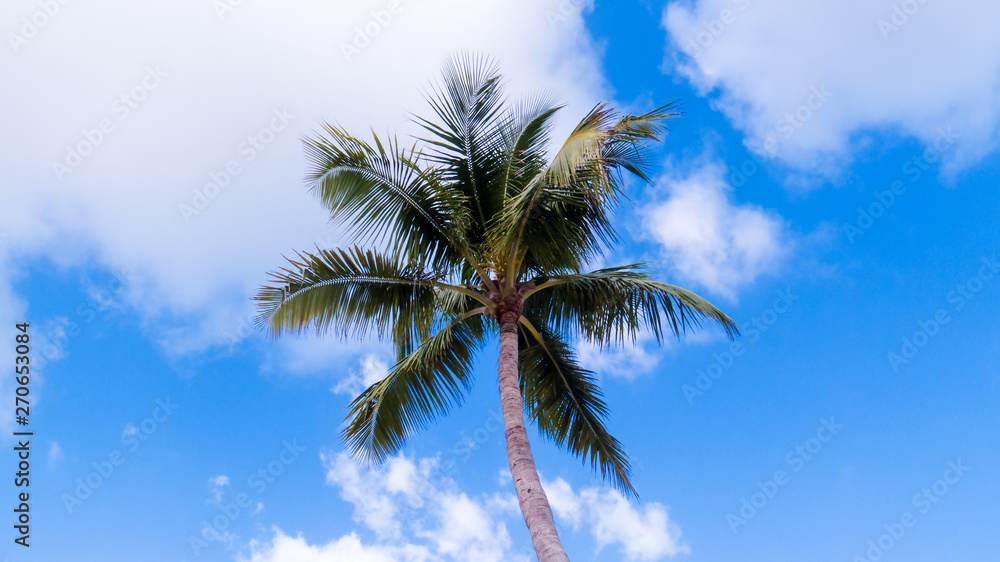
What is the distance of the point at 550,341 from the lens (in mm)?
10172

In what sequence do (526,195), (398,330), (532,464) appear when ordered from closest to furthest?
(532,464) < (526,195) < (398,330)

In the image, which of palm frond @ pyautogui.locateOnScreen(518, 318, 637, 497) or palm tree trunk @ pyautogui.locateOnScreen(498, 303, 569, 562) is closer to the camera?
palm tree trunk @ pyautogui.locateOnScreen(498, 303, 569, 562)

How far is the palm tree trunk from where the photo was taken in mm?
6418

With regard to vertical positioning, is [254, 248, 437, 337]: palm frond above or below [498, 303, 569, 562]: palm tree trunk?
above

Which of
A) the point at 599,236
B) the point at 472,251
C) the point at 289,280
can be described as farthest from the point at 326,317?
the point at 599,236

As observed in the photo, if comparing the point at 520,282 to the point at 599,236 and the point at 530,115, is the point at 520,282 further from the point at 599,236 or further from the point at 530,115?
the point at 530,115

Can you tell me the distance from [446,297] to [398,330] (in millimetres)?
873

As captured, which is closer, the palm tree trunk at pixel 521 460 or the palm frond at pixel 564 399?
the palm tree trunk at pixel 521 460

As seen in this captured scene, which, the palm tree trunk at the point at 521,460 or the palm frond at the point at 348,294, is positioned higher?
the palm frond at the point at 348,294

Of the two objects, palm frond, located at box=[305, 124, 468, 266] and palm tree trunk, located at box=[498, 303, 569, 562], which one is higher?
palm frond, located at box=[305, 124, 468, 266]

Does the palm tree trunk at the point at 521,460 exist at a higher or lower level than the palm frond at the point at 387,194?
lower

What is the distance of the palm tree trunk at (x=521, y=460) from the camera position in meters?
6.42

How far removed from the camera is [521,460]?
24.0 ft

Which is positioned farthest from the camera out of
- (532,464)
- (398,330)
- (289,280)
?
(398,330)
